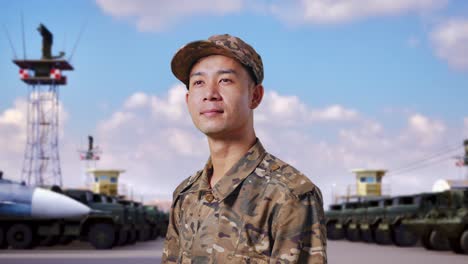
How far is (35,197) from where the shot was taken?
20453 millimetres

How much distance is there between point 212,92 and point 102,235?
19.3 meters

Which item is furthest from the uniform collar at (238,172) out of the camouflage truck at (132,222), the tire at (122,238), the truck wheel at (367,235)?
the truck wheel at (367,235)

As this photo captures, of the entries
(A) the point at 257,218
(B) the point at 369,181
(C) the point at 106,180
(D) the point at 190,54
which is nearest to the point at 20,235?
(D) the point at 190,54

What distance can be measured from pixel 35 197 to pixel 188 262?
62.1 ft

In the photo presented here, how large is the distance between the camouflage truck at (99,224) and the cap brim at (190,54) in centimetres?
1879

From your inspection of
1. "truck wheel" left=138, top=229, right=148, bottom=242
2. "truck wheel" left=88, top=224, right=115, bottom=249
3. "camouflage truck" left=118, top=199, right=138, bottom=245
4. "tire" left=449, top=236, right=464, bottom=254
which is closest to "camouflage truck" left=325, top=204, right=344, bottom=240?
"truck wheel" left=138, top=229, right=148, bottom=242

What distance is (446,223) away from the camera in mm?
19234

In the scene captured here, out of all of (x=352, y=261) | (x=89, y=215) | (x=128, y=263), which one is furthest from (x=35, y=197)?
(x=352, y=261)

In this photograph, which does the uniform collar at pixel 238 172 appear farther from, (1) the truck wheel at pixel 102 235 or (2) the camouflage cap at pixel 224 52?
(1) the truck wheel at pixel 102 235

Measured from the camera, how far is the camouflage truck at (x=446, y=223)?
62.3ft

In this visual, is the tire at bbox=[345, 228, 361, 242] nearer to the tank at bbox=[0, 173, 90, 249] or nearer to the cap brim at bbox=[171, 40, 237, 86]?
the tank at bbox=[0, 173, 90, 249]

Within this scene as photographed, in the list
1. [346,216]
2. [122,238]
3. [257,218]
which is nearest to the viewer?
[257,218]

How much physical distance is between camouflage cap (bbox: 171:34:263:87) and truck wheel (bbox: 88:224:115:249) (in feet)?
62.7

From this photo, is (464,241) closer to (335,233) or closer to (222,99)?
(335,233)
